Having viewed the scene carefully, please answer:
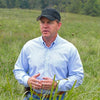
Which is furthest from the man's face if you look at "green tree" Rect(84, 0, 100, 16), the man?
"green tree" Rect(84, 0, 100, 16)

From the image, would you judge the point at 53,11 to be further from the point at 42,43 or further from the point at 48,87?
the point at 48,87

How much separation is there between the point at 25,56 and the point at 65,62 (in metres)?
0.42

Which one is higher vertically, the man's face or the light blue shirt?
the man's face

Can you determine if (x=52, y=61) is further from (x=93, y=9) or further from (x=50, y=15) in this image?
(x=93, y=9)

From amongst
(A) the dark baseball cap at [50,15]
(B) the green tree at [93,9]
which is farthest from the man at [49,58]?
(B) the green tree at [93,9]

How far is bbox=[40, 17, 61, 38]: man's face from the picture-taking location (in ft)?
5.95

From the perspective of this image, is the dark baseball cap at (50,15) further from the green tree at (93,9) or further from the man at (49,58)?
the green tree at (93,9)

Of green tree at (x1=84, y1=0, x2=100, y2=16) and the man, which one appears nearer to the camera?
the man

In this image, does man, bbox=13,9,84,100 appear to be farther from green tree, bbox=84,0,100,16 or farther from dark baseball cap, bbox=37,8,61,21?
A: green tree, bbox=84,0,100,16

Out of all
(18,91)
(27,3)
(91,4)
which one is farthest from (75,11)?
(18,91)

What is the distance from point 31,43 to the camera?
74.0 inches

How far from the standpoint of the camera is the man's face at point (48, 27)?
1.81m

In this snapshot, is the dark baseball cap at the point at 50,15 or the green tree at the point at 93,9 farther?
the green tree at the point at 93,9

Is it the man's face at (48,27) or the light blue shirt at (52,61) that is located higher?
the man's face at (48,27)
